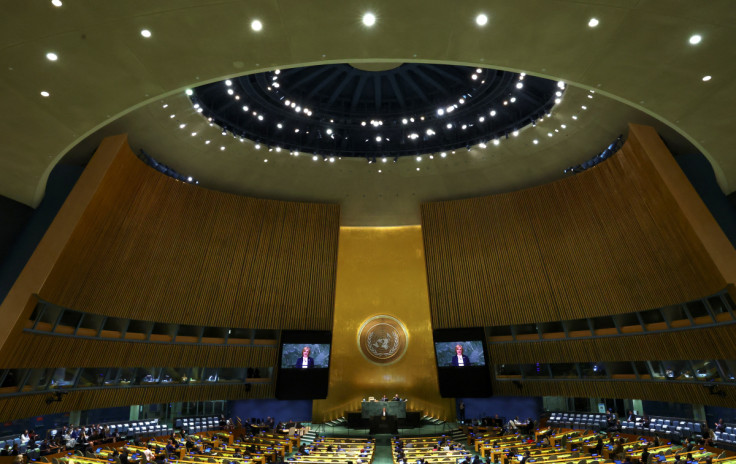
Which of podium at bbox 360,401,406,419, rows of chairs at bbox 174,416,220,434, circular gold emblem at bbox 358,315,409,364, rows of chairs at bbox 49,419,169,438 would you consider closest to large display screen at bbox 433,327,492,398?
podium at bbox 360,401,406,419

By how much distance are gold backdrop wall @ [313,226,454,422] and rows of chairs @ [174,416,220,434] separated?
4.80 meters

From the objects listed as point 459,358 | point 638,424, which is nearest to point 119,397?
point 459,358

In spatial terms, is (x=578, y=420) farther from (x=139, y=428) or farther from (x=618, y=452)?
(x=139, y=428)

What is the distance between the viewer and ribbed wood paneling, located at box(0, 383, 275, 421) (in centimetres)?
1223

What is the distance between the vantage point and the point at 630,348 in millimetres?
15938

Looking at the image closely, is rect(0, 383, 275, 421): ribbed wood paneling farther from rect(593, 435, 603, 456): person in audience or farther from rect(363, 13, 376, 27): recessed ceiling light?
rect(363, 13, 376, 27): recessed ceiling light

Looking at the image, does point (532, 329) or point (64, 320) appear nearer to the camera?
point (64, 320)

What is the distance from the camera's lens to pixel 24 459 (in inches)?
418

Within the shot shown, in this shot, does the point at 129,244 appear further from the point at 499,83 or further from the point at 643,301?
the point at 643,301

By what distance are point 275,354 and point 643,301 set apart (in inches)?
585

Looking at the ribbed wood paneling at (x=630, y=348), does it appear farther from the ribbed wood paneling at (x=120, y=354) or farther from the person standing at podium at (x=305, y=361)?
the ribbed wood paneling at (x=120, y=354)

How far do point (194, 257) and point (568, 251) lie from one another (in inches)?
601

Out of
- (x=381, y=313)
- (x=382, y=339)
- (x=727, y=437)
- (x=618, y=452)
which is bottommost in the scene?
(x=618, y=452)

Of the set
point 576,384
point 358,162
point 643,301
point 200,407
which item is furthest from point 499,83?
point 200,407
